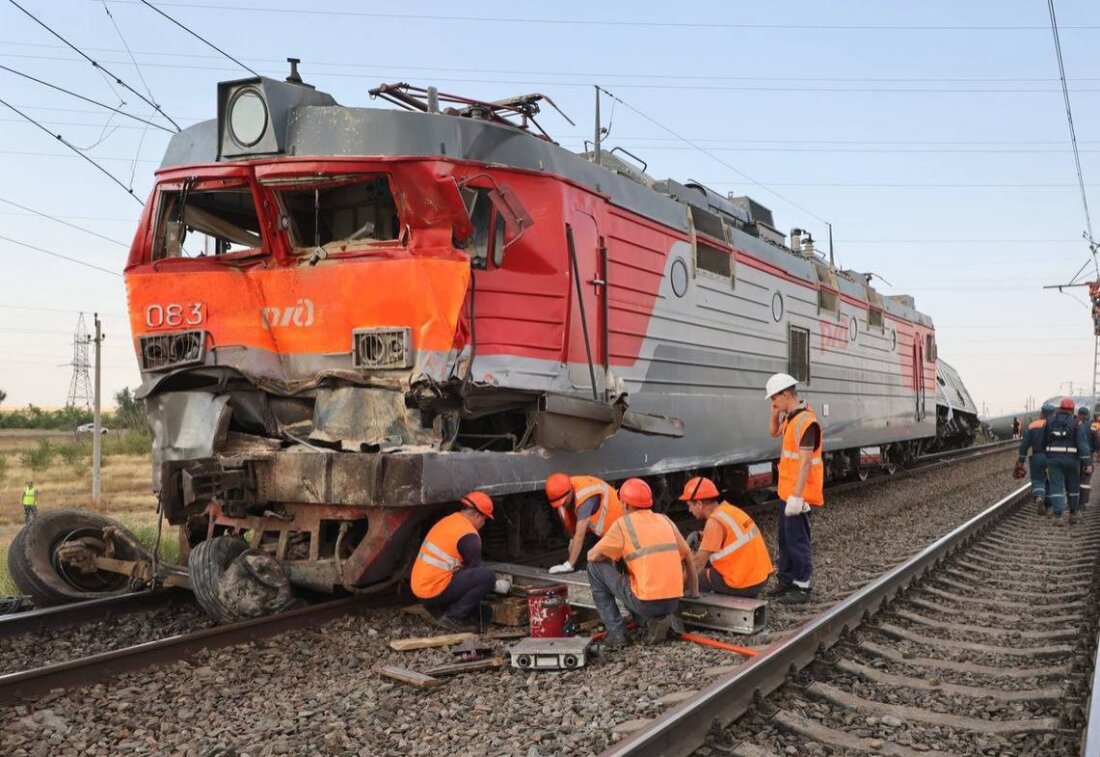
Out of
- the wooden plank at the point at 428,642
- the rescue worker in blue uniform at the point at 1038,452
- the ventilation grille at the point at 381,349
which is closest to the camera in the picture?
the wooden plank at the point at 428,642

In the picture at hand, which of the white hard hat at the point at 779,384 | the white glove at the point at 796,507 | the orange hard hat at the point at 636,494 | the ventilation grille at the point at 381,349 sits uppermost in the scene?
the ventilation grille at the point at 381,349

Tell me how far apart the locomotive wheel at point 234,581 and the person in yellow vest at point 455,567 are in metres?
0.83

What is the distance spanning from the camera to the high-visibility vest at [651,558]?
501 cm

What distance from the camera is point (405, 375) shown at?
222 inches

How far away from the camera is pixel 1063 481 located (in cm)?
1059

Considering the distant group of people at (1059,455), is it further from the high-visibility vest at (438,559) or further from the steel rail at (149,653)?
the steel rail at (149,653)

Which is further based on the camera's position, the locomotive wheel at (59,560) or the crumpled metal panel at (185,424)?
the locomotive wheel at (59,560)

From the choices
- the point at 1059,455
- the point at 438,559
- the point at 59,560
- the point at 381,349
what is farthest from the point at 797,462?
the point at 1059,455

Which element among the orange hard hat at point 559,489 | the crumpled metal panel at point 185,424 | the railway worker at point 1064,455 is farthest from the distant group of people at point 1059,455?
the crumpled metal panel at point 185,424

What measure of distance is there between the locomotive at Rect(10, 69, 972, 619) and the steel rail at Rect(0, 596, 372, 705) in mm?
185

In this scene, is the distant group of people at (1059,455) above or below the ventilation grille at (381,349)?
below

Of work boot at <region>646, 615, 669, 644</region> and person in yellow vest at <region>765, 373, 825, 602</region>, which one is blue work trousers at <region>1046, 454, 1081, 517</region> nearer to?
person in yellow vest at <region>765, 373, 825, 602</region>

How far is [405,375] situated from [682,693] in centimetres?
264

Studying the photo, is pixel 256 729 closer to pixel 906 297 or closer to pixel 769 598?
pixel 769 598
